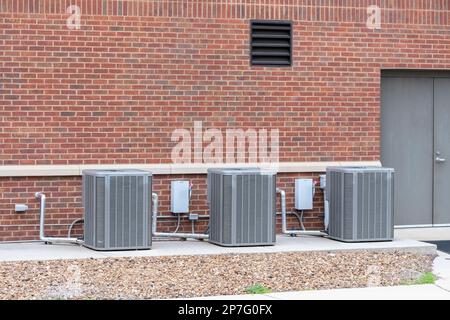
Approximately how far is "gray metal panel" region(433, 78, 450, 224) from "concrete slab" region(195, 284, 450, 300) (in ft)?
18.3

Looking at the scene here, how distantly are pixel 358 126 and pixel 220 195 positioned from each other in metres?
3.00

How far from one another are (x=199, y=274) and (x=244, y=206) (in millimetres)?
2208

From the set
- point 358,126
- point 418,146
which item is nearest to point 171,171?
point 358,126

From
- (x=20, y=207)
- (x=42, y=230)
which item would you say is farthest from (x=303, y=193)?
(x=20, y=207)

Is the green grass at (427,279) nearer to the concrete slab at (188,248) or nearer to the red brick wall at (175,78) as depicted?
the concrete slab at (188,248)

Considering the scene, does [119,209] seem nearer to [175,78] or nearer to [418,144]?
[175,78]

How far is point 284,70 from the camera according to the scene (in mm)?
15445

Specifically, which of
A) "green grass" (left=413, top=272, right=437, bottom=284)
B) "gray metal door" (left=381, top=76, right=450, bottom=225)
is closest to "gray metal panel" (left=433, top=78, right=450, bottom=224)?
"gray metal door" (left=381, top=76, right=450, bottom=225)

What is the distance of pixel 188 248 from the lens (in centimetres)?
1384

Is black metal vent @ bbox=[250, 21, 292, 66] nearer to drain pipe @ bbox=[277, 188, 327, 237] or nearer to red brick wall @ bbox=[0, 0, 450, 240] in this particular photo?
red brick wall @ bbox=[0, 0, 450, 240]

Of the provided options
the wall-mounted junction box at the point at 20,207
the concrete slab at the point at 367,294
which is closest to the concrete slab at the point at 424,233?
the concrete slab at the point at 367,294

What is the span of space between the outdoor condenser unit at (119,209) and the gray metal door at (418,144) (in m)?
4.61

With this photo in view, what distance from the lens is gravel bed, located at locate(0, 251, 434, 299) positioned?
10750 millimetres

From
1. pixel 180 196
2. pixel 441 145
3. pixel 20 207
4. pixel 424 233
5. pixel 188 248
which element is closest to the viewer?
pixel 188 248
